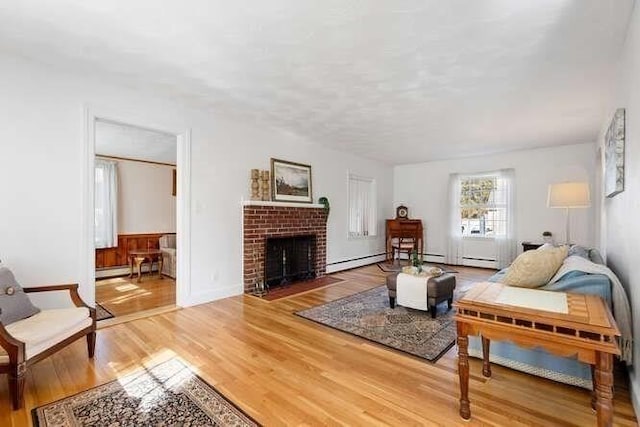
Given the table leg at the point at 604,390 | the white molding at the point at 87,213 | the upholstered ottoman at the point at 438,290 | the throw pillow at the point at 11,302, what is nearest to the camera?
the table leg at the point at 604,390

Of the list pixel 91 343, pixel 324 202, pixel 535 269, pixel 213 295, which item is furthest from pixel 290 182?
pixel 535 269

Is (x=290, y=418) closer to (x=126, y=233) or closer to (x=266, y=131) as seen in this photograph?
(x=266, y=131)

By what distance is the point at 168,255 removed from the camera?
5656 mm

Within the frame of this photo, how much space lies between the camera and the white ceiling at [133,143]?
14.6ft

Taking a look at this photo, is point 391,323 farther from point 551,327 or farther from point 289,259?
point 289,259

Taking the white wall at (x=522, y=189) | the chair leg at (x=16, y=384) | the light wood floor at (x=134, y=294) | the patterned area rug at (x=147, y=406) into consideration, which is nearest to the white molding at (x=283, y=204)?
the light wood floor at (x=134, y=294)

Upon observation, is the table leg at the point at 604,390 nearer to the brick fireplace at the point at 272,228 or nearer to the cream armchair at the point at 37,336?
the cream armchair at the point at 37,336

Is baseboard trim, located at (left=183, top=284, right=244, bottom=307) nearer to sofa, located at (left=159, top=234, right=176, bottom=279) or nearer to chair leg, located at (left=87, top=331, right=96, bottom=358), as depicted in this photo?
chair leg, located at (left=87, top=331, right=96, bottom=358)

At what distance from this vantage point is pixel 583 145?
5383 millimetres

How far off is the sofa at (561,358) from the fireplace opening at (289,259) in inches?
→ 123

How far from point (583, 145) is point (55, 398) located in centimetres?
764

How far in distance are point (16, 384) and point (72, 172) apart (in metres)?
1.86

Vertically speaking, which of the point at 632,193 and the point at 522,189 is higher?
the point at 522,189

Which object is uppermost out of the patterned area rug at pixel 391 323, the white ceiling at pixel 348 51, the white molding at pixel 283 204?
the white ceiling at pixel 348 51
